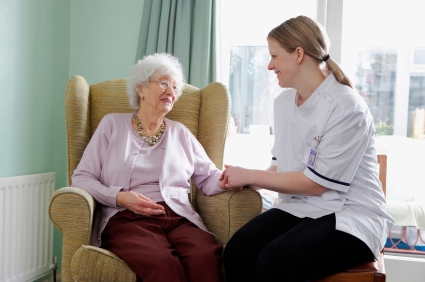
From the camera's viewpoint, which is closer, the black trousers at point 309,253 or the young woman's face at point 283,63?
the black trousers at point 309,253

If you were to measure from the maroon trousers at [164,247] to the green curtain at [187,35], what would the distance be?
1.23m

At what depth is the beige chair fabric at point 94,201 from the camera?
174cm

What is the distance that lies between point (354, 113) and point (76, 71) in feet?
7.03

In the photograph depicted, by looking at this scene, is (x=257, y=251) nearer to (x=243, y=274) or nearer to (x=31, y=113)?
(x=243, y=274)

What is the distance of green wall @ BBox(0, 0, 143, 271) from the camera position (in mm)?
2625

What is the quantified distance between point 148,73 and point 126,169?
44 centimetres

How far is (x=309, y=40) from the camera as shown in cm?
179

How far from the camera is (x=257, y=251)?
179cm

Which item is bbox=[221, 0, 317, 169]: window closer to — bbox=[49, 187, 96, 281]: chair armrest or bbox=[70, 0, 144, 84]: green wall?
bbox=[70, 0, 144, 84]: green wall

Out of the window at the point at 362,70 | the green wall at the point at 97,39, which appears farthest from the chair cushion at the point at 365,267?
the green wall at the point at 97,39

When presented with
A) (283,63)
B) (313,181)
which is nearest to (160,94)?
(283,63)

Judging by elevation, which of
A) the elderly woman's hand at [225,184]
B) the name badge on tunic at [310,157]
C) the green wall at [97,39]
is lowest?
the elderly woman's hand at [225,184]

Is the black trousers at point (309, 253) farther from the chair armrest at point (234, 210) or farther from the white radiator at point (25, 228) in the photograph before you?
the white radiator at point (25, 228)

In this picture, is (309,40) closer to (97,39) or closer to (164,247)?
(164,247)
